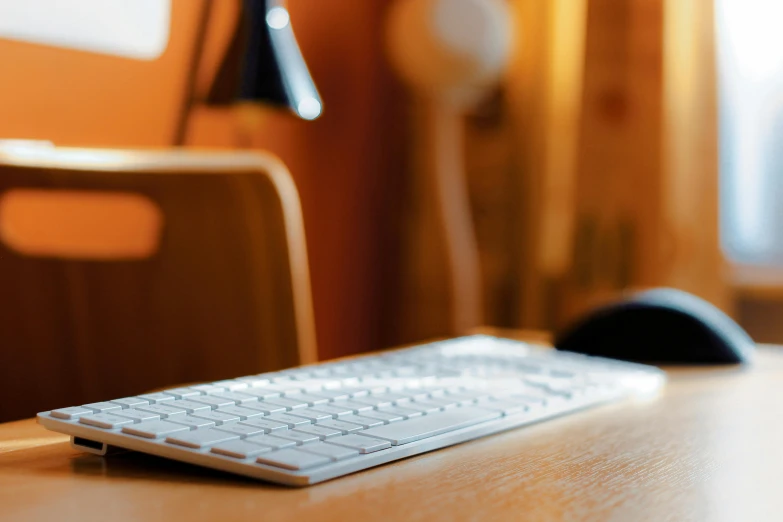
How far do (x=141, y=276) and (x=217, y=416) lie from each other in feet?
1.54

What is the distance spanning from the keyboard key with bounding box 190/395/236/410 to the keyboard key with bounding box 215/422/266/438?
0.05m

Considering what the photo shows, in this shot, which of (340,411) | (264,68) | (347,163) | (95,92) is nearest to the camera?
(340,411)

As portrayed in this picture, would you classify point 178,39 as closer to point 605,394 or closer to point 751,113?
point 605,394

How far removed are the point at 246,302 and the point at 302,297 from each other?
0.23ft

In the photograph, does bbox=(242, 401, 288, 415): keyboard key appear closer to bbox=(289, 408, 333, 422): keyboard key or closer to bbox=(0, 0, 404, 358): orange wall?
bbox=(289, 408, 333, 422): keyboard key

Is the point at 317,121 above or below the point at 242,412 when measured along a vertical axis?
above

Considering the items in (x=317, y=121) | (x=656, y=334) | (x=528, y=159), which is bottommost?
(x=656, y=334)

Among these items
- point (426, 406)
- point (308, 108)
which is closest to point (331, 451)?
point (426, 406)

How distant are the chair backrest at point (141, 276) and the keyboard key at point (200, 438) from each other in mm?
423

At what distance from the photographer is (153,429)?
0.46 metres

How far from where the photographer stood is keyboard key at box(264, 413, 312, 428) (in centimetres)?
49

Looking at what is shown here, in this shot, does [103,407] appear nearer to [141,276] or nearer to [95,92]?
[141,276]

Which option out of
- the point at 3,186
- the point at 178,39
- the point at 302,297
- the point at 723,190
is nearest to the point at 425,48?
the point at 178,39

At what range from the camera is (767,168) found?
6.54ft
